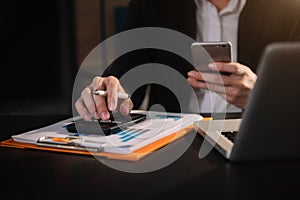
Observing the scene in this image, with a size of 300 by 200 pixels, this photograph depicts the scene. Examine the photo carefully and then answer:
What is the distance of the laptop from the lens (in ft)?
2.24

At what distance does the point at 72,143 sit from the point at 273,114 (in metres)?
0.38

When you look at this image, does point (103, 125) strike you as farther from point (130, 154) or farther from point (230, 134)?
point (230, 134)

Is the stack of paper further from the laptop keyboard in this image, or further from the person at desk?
the person at desk

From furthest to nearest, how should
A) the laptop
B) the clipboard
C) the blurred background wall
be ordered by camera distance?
the blurred background wall → the clipboard → the laptop

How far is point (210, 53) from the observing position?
1.19 m

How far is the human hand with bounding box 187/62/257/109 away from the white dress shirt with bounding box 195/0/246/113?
1.12 feet

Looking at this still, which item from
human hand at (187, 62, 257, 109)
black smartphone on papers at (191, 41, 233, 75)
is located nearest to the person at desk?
human hand at (187, 62, 257, 109)

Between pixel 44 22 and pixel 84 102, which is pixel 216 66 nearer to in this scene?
pixel 84 102

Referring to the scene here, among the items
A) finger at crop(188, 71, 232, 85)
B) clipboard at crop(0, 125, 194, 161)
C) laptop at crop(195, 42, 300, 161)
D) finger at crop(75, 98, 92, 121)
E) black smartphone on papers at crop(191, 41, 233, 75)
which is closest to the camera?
laptop at crop(195, 42, 300, 161)

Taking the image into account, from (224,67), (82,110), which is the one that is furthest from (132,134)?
(224,67)

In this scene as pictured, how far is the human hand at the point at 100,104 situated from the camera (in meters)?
1.02

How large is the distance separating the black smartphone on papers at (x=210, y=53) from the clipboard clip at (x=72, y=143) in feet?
1.46

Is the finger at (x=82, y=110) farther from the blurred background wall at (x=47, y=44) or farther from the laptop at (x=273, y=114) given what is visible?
the blurred background wall at (x=47, y=44)

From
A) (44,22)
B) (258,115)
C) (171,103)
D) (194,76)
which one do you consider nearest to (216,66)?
(194,76)
